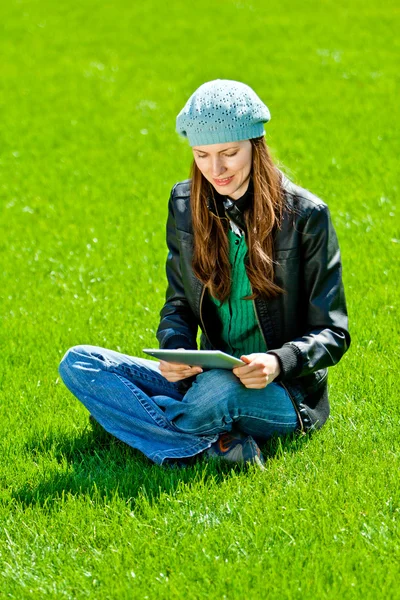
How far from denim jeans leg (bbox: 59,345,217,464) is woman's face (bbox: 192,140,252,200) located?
3.36 feet

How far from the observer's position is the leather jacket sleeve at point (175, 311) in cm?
520

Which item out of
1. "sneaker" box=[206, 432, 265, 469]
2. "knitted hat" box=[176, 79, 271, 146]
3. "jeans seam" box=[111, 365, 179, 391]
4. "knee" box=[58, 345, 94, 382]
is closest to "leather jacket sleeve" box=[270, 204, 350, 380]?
"sneaker" box=[206, 432, 265, 469]

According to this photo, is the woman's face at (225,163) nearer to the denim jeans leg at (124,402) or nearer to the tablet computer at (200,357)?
the tablet computer at (200,357)

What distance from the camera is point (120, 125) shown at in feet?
39.0

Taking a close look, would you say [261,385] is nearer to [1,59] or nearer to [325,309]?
[325,309]

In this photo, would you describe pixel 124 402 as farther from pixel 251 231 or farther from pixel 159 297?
pixel 159 297

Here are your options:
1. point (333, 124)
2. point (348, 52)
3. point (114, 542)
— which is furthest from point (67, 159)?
point (114, 542)

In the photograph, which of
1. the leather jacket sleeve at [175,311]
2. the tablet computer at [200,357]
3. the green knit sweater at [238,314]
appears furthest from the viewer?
the leather jacket sleeve at [175,311]

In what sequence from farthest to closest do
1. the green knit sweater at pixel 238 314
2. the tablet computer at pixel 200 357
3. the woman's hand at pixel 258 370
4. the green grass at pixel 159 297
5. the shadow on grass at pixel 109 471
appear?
the green knit sweater at pixel 238 314
the shadow on grass at pixel 109 471
the woman's hand at pixel 258 370
the tablet computer at pixel 200 357
the green grass at pixel 159 297

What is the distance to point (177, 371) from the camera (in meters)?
4.91

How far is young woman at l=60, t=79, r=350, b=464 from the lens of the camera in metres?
4.79

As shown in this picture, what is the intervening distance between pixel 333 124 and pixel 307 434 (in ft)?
21.8

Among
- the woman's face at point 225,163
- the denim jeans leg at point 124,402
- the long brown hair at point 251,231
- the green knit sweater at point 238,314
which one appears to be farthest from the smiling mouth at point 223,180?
the denim jeans leg at point 124,402

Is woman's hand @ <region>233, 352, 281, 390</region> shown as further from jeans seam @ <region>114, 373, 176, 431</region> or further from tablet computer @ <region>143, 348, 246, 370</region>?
jeans seam @ <region>114, 373, 176, 431</region>
